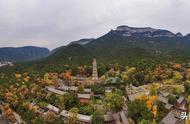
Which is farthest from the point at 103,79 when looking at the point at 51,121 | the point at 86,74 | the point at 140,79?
the point at 51,121

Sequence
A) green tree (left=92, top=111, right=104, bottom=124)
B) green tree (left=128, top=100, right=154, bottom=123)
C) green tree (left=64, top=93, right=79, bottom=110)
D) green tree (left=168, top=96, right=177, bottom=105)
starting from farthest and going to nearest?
1. green tree (left=64, top=93, right=79, bottom=110)
2. green tree (left=168, top=96, right=177, bottom=105)
3. green tree (left=92, top=111, right=104, bottom=124)
4. green tree (left=128, top=100, right=154, bottom=123)

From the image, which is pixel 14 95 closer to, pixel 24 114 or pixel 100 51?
pixel 24 114

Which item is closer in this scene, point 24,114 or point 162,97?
point 162,97

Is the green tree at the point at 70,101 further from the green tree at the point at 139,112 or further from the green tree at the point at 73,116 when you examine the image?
the green tree at the point at 139,112

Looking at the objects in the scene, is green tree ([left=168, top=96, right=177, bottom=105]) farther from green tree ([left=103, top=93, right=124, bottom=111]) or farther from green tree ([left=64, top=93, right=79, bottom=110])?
green tree ([left=64, top=93, right=79, bottom=110])

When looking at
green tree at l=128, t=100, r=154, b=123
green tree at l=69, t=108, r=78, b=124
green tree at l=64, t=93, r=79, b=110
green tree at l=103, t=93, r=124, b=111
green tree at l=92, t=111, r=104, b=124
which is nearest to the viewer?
green tree at l=128, t=100, r=154, b=123

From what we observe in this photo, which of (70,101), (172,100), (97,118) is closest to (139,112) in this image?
(97,118)

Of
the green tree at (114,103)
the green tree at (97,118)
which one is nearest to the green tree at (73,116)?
the green tree at (97,118)

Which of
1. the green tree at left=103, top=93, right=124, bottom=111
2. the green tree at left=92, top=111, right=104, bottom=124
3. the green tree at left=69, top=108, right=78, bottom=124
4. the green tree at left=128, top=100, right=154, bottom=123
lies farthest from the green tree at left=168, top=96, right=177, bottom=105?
the green tree at left=69, top=108, right=78, bottom=124
